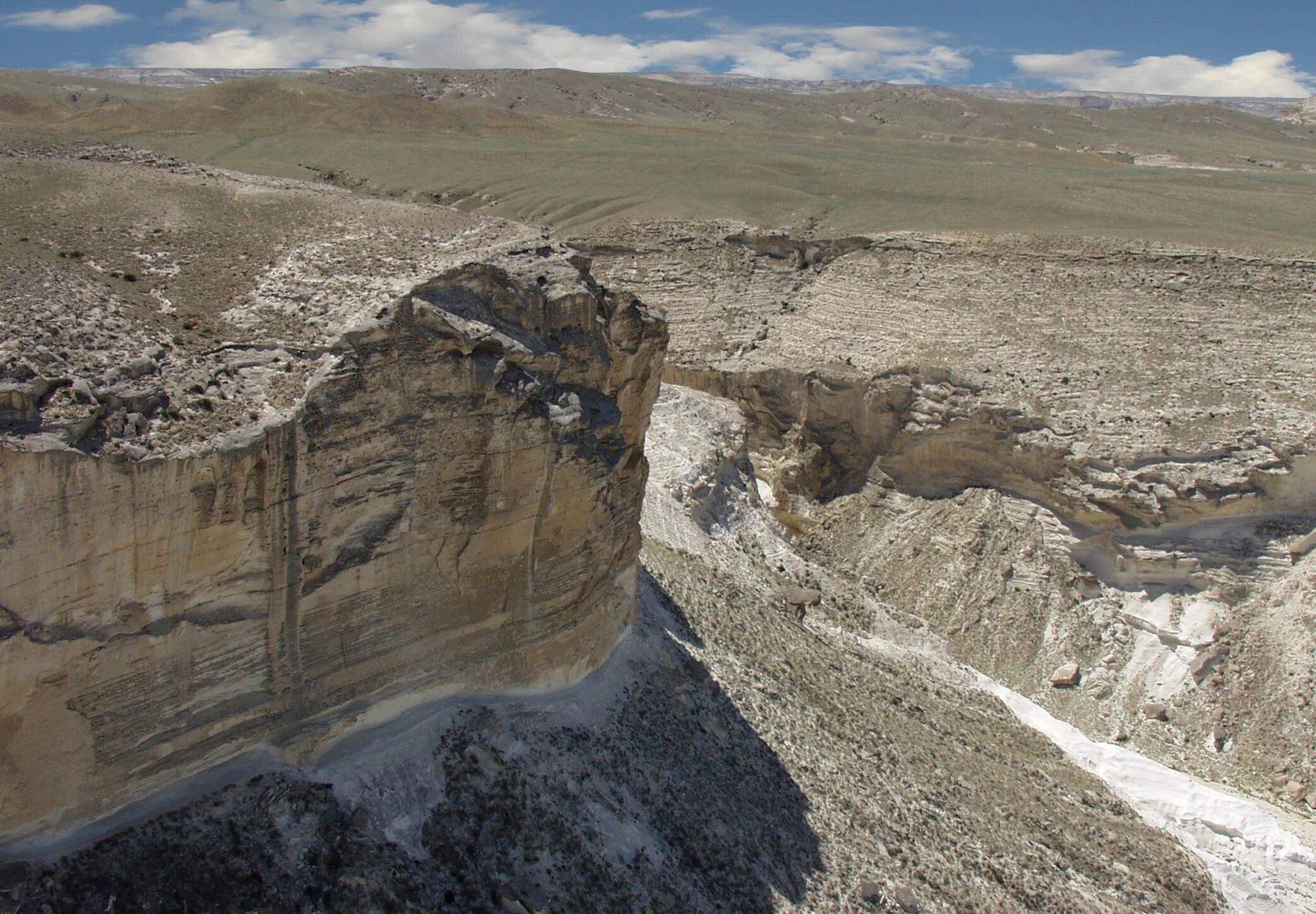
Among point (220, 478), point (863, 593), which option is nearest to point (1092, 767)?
point (863, 593)

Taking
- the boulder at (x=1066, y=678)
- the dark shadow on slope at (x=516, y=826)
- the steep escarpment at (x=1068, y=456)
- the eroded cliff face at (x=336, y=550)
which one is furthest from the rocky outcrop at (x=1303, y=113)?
the eroded cliff face at (x=336, y=550)

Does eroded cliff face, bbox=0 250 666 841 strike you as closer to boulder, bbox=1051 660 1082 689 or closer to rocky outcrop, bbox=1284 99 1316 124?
boulder, bbox=1051 660 1082 689

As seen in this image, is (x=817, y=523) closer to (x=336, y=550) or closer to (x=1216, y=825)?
(x=1216, y=825)

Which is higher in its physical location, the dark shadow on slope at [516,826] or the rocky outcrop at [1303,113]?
the rocky outcrop at [1303,113]

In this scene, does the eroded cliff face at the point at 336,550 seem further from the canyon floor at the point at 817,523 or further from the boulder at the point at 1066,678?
the boulder at the point at 1066,678

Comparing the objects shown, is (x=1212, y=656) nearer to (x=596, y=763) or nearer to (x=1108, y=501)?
(x=1108, y=501)

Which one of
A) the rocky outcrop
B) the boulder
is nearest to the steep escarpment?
the boulder
